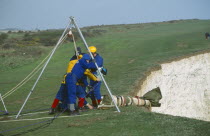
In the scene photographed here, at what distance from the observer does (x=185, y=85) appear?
95.2 feet

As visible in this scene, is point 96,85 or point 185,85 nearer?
point 96,85

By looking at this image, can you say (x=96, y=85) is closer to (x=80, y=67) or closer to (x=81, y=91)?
(x=81, y=91)

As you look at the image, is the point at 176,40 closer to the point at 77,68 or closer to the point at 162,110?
the point at 162,110

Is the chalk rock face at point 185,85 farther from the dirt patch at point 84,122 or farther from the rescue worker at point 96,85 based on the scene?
the dirt patch at point 84,122

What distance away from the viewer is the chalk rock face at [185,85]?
26.6 m

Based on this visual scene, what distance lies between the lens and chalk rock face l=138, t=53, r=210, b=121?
87.4 ft

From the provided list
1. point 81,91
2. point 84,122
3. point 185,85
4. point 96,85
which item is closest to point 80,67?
point 81,91

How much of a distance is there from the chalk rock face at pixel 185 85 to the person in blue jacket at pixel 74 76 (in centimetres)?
→ 1251

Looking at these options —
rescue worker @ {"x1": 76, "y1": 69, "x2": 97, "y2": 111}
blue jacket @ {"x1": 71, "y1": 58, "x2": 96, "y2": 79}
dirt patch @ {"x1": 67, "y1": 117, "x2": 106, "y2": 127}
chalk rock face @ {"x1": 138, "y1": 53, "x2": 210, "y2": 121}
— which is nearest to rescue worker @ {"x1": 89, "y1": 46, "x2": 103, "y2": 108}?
rescue worker @ {"x1": 76, "y1": 69, "x2": 97, "y2": 111}

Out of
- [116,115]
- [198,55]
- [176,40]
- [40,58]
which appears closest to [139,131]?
[116,115]

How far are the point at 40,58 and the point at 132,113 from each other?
3867cm

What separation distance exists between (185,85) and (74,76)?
1811 cm

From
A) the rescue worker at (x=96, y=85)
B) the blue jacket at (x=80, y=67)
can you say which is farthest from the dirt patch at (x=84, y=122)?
the rescue worker at (x=96, y=85)

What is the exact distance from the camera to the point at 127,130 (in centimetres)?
985
